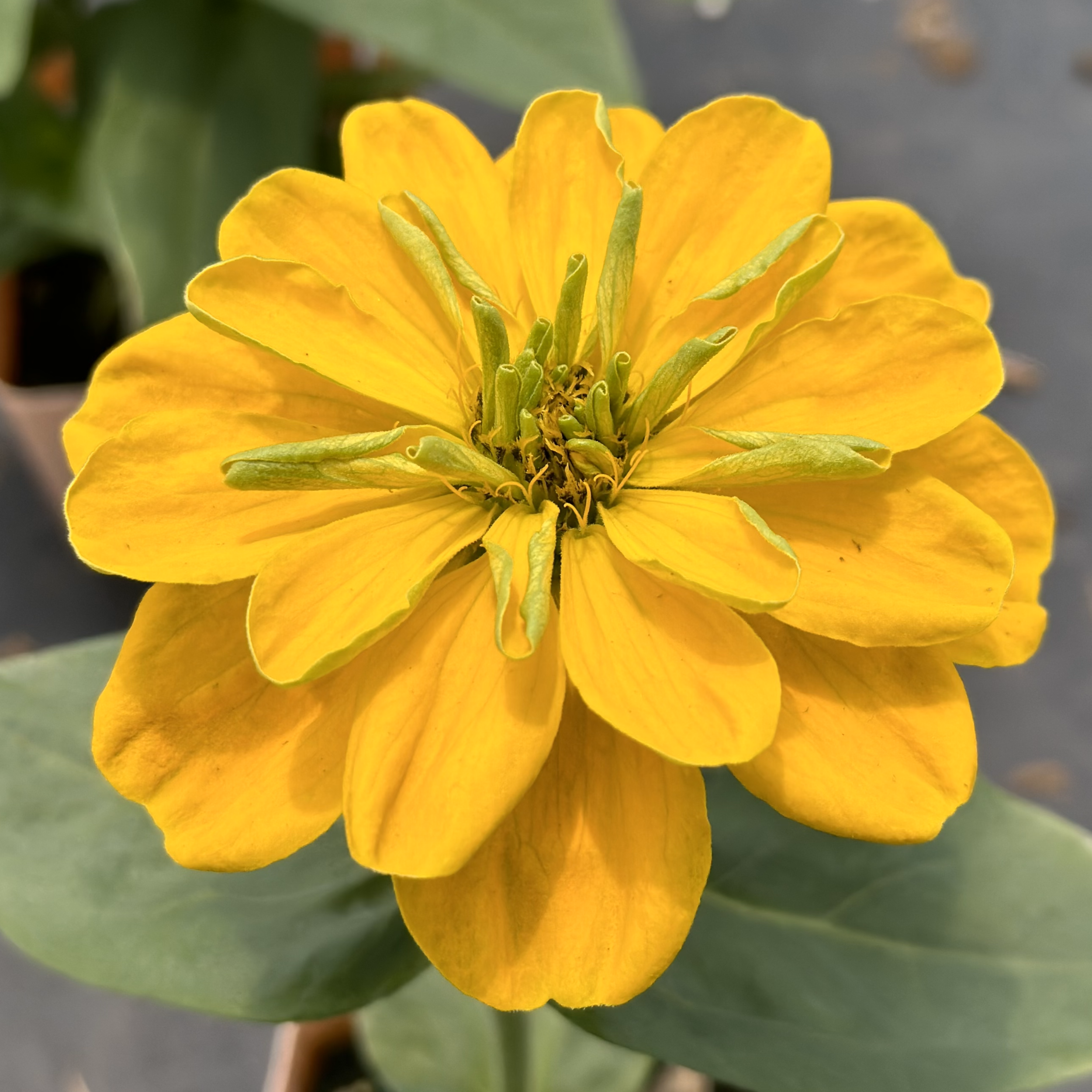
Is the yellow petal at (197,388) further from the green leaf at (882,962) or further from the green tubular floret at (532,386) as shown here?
the green leaf at (882,962)

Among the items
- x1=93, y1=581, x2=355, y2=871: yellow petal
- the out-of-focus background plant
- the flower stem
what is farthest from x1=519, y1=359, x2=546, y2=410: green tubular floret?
the out-of-focus background plant

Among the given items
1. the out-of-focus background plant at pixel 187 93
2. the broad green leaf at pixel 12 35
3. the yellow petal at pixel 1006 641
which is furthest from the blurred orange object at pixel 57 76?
the yellow petal at pixel 1006 641

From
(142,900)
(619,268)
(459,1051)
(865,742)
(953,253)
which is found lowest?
(459,1051)

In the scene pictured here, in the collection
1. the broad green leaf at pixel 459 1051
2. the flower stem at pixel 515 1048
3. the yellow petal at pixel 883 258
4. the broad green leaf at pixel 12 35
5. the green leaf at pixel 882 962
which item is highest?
the broad green leaf at pixel 12 35

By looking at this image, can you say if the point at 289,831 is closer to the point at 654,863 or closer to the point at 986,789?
the point at 654,863

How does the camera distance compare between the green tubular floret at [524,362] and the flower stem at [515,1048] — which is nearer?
the green tubular floret at [524,362]

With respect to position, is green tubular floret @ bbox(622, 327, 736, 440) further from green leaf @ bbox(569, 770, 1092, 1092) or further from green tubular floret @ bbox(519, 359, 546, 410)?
green leaf @ bbox(569, 770, 1092, 1092)

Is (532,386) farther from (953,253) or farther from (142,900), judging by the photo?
(953,253)

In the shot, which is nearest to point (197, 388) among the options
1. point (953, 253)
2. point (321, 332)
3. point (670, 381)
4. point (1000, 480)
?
point (321, 332)
